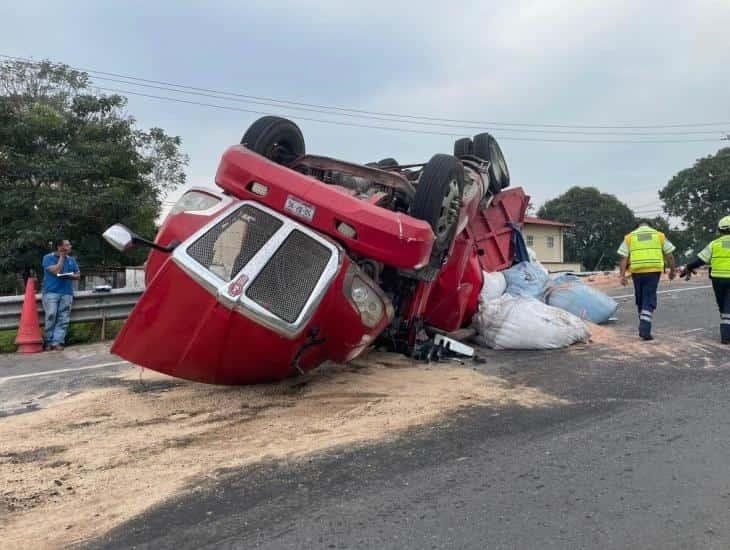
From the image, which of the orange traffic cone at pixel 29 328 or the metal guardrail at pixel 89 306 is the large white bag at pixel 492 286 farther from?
the orange traffic cone at pixel 29 328

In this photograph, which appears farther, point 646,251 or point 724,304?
point 646,251

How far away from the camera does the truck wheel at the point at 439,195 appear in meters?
4.46

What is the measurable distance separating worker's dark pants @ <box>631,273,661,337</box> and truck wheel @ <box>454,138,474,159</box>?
2.53m

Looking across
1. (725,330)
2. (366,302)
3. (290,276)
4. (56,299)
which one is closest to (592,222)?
(725,330)

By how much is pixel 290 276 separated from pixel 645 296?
192 inches

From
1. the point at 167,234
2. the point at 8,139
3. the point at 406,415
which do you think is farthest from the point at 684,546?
the point at 8,139

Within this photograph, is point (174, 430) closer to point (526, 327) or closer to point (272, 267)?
point (272, 267)

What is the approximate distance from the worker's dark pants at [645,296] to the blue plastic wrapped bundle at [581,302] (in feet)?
2.42

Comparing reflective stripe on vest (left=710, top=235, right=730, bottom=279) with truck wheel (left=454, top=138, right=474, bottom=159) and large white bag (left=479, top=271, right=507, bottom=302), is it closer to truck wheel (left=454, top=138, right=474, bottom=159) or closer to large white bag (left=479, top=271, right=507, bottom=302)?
large white bag (left=479, top=271, right=507, bottom=302)

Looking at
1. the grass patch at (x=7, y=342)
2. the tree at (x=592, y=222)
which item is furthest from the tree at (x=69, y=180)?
the tree at (x=592, y=222)

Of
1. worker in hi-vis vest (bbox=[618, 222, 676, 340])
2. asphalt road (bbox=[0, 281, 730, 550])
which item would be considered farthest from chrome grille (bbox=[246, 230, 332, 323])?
worker in hi-vis vest (bbox=[618, 222, 676, 340])

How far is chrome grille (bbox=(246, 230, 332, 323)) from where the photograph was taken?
3643 mm

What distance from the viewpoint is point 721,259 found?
6691 mm

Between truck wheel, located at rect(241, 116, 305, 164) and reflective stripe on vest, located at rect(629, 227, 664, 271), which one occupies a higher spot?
truck wheel, located at rect(241, 116, 305, 164)
